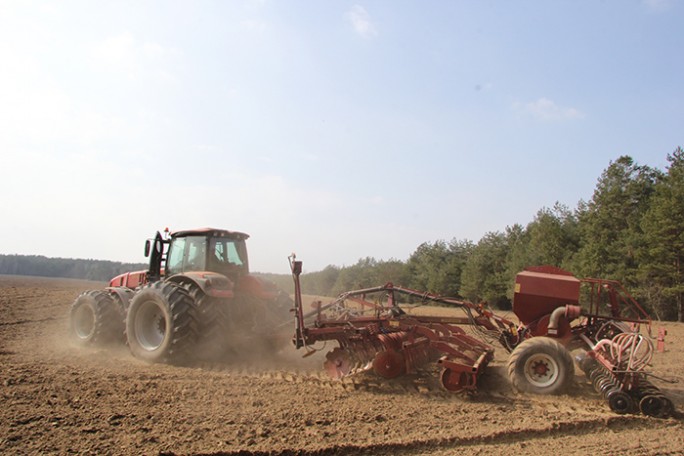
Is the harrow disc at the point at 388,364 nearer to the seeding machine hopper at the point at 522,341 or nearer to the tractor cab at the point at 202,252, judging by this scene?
the seeding machine hopper at the point at 522,341

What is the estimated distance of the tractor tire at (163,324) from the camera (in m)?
7.52

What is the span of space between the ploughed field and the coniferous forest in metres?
5.66

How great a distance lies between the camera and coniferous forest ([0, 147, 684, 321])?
2175cm

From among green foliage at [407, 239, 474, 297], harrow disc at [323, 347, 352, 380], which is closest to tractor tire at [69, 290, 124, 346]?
harrow disc at [323, 347, 352, 380]

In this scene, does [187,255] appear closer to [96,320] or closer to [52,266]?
[96,320]

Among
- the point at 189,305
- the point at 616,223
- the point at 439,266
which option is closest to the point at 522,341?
the point at 189,305

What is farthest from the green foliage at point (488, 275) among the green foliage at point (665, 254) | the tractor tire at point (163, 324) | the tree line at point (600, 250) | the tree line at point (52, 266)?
the tree line at point (52, 266)

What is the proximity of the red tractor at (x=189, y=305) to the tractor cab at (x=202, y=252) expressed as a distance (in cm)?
2

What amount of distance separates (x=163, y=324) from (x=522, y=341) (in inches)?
221

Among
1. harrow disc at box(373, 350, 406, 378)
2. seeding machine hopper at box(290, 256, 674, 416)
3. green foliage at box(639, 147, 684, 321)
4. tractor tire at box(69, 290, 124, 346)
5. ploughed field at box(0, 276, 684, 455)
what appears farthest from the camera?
green foliage at box(639, 147, 684, 321)

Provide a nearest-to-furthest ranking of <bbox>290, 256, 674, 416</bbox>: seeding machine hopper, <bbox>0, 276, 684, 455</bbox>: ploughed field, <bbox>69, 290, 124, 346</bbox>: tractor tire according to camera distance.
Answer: <bbox>0, 276, 684, 455</bbox>: ploughed field
<bbox>290, 256, 674, 416</bbox>: seeding machine hopper
<bbox>69, 290, 124, 346</bbox>: tractor tire

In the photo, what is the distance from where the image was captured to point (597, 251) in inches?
992

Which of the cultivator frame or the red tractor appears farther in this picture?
the red tractor

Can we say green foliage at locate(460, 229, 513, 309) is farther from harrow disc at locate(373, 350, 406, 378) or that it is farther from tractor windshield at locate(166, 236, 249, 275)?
harrow disc at locate(373, 350, 406, 378)
